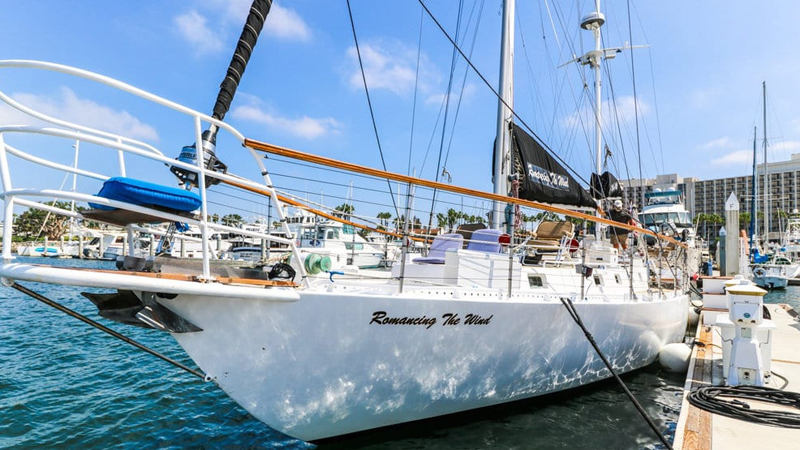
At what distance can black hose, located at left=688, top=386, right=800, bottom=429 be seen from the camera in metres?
4.68

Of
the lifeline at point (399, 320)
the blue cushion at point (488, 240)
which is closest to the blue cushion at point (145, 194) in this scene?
the lifeline at point (399, 320)

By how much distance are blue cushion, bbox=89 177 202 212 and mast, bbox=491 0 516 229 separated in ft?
16.4

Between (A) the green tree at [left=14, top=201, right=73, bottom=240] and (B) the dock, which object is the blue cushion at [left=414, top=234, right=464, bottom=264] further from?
(A) the green tree at [left=14, top=201, right=73, bottom=240]

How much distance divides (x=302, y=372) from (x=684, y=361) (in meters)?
7.50

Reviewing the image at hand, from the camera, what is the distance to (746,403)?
17.2 feet

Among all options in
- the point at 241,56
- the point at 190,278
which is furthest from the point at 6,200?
the point at 241,56

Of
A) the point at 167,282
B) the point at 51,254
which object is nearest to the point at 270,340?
the point at 167,282

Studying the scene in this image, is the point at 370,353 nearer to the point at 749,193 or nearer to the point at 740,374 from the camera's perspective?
the point at 740,374

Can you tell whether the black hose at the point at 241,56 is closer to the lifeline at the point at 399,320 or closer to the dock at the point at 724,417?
the lifeline at the point at 399,320

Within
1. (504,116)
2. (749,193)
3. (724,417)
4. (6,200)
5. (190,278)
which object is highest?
(749,193)

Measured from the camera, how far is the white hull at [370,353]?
159 inches

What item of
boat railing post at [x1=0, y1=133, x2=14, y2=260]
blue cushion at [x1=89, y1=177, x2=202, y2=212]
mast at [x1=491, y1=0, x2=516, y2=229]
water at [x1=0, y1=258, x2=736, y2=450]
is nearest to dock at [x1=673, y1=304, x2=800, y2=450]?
water at [x1=0, y1=258, x2=736, y2=450]

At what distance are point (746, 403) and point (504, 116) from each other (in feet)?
17.4

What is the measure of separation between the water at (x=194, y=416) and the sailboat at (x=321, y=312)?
1.16 feet
